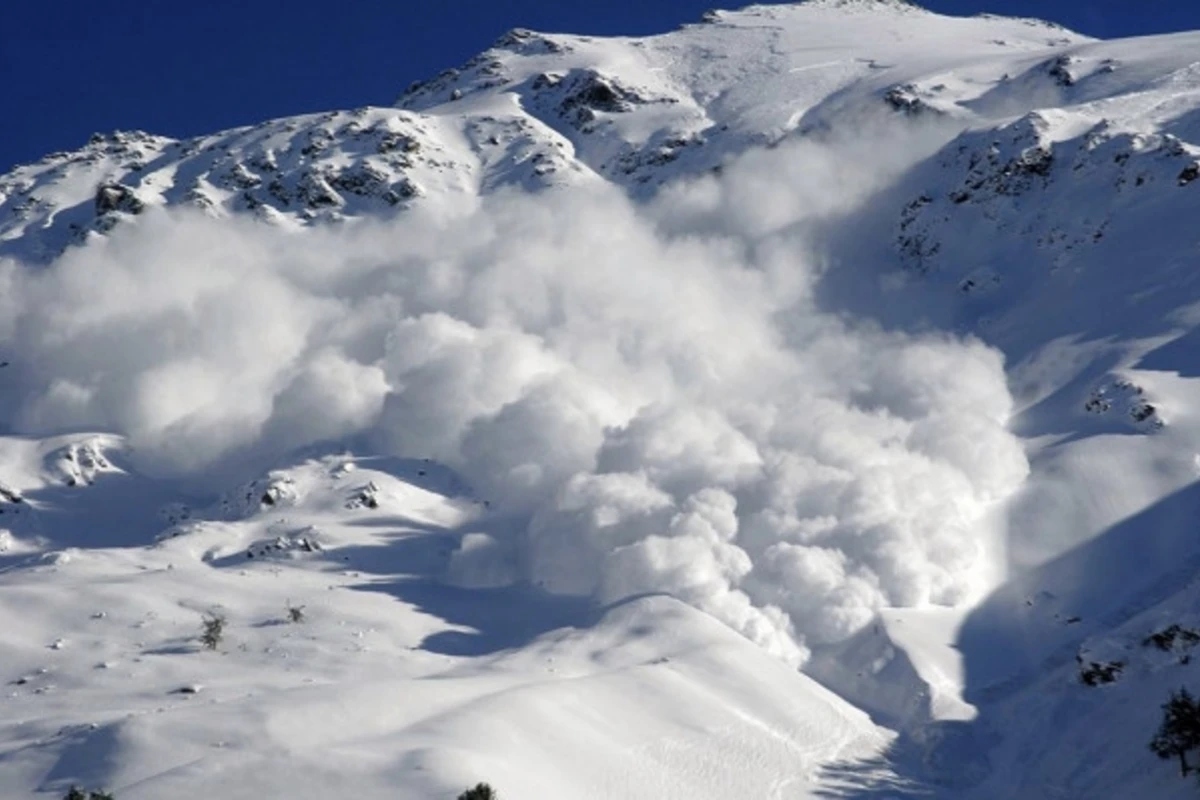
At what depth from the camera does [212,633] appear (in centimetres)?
8769

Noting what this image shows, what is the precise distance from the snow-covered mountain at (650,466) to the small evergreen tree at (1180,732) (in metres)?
1.89

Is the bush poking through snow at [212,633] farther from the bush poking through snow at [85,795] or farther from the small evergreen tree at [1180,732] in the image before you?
the small evergreen tree at [1180,732]

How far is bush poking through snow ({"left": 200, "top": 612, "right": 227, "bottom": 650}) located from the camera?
87.2 meters

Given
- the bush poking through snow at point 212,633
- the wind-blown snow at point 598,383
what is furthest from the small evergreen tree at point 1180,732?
the bush poking through snow at point 212,633

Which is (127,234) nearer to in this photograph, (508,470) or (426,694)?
(508,470)

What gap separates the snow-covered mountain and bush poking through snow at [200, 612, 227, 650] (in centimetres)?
81

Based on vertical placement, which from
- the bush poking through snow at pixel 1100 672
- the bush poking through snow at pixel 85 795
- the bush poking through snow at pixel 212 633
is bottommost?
the bush poking through snow at pixel 1100 672

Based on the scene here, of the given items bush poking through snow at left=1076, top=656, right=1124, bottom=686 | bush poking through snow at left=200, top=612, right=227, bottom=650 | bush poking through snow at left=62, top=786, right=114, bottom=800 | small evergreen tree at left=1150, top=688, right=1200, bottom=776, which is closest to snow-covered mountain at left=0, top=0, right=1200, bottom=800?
bush poking through snow at left=1076, top=656, right=1124, bottom=686

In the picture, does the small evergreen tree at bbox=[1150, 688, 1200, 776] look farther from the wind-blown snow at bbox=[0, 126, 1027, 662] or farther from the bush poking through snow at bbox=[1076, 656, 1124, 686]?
the wind-blown snow at bbox=[0, 126, 1027, 662]

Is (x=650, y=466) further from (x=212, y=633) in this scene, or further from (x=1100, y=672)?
(x=1100, y=672)

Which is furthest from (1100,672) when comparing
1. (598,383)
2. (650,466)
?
(598,383)

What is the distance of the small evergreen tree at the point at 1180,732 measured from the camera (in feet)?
217

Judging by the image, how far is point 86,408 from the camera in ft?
490

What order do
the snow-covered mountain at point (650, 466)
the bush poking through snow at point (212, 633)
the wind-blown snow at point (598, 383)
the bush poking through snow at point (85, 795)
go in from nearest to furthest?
the bush poking through snow at point (85, 795), the snow-covered mountain at point (650, 466), the bush poking through snow at point (212, 633), the wind-blown snow at point (598, 383)
